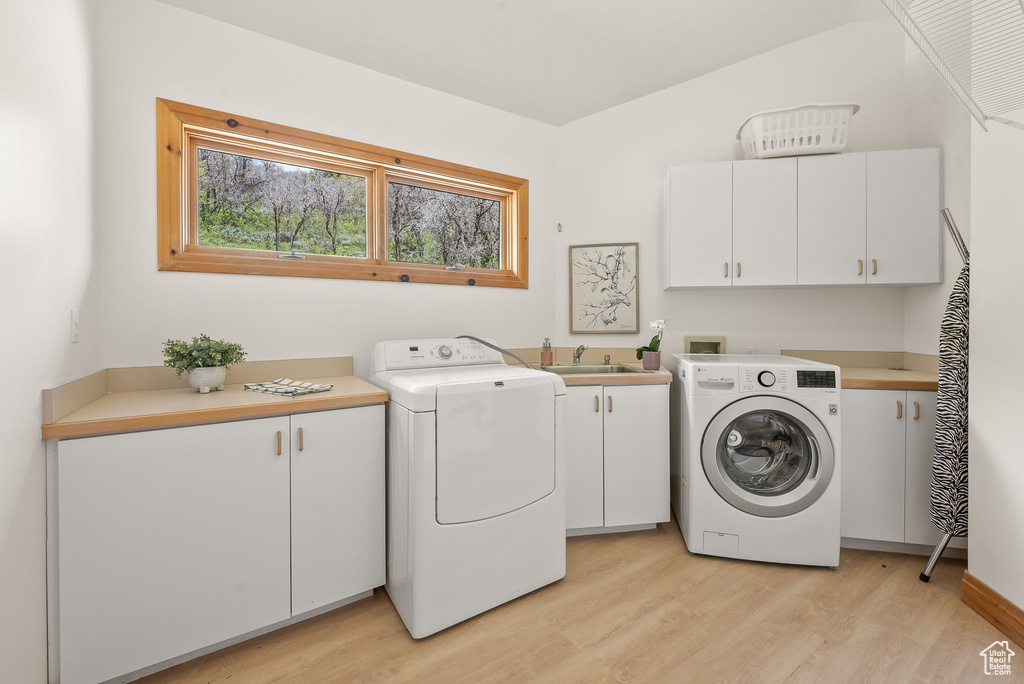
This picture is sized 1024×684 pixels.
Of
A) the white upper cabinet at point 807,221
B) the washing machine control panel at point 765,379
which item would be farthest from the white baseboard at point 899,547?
the white upper cabinet at point 807,221

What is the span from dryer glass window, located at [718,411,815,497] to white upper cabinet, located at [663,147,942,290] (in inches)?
30.8

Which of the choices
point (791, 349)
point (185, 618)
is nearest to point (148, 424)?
point (185, 618)

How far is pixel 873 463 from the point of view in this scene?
2.17m

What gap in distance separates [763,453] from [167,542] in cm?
244

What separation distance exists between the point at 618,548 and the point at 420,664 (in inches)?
46.7

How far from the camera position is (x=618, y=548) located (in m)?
2.32

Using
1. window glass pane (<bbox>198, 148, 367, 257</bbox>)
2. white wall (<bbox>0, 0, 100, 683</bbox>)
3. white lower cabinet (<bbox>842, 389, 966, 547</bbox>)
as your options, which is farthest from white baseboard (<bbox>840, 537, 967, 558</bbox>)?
white wall (<bbox>0, 0, 100, 683</bbox>)

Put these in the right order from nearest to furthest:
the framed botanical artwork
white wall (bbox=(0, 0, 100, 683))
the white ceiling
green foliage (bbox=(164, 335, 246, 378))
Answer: white wall (bbox=(0, 0, 100, 683)) → green foliage (bbox=(164, 335, 246, 378)) → the white ceiling → the framed botanical artwork

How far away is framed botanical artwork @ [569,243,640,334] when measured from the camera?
2.96m

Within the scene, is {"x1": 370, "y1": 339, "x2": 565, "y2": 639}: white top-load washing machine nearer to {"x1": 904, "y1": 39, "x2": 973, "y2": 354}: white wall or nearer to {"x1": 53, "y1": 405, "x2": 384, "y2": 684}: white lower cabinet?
{"x1": 53, "y1": 405, "x2": 384, "y2": 684}: white lower cabinet

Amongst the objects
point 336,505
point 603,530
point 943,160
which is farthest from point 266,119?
point 943,160

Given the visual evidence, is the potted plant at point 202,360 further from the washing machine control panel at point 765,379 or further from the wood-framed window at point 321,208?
the washing machine control panel at point 765,379

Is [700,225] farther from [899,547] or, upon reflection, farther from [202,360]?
[202,360]

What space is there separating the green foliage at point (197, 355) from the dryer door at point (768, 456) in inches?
Answer: 84.7
